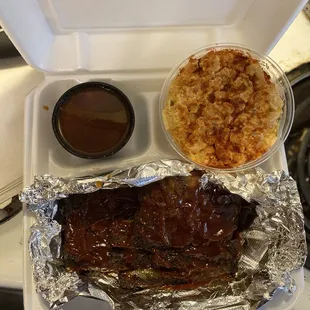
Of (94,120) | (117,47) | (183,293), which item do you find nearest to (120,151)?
(94,120)

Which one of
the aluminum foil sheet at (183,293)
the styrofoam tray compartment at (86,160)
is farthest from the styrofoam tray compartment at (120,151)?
the aluminum foil sheet at (183,293)

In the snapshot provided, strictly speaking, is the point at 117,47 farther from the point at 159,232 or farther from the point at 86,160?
the point at 159,232

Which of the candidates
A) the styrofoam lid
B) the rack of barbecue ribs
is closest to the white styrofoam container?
the styrofoam lid

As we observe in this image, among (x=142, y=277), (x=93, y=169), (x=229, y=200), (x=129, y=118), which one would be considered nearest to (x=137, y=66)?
(x=129, y=118)

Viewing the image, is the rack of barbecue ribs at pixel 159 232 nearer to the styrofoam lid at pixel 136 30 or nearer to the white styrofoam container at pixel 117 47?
the white styrofoam container at pixel 117 47

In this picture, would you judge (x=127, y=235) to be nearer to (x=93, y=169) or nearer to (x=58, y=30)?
(x=93, y=169)

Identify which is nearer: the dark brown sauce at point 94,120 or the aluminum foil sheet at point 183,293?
the aluminum foil sheet at point 183,293
